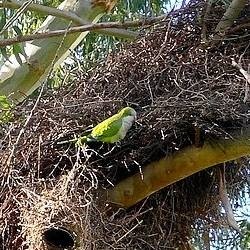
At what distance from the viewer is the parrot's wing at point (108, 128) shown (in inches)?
60.1

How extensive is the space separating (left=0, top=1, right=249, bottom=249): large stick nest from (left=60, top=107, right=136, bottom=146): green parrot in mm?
32

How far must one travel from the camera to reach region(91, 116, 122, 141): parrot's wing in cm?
153

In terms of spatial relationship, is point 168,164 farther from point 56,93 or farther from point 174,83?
point 56,93

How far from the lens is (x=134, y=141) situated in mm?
1625

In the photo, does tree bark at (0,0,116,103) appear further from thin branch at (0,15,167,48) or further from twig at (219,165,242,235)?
twig at (219,165,242,235)

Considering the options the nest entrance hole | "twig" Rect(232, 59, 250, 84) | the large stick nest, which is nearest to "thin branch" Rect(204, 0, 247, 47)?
the large stick nest

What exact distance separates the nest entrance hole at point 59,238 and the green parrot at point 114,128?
19 cm

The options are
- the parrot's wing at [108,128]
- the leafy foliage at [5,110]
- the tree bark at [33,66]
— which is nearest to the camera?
the parrot's wing at [108,128]

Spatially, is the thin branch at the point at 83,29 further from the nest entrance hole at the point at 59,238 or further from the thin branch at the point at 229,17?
the nest entrance hole at the point at 59,238

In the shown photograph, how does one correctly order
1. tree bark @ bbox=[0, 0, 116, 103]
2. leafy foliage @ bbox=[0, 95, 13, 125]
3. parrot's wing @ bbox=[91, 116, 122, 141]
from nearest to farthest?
1. parrot's wing @ bbox=[91, 116, 122, 141]
2. leafy foliage @ bbox=[0, 95, 13, 125]
3. tree bark @ bbox=[0, 0, 116, 103]

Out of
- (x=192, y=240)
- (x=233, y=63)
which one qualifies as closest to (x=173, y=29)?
(x=233, y=63)

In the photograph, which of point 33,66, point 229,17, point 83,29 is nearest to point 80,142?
point 83,29

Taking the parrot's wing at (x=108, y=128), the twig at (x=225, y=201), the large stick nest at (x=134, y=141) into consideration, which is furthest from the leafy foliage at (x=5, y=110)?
the twig at (x=225, y=201)

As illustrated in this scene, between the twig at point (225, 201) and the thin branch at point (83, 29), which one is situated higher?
the thin branch at point (83, 29)
